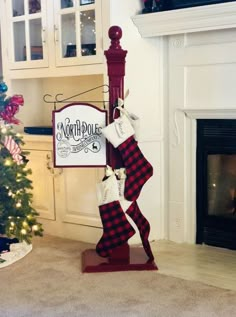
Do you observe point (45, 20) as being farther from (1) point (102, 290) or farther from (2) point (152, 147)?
(1) point (102, 290)

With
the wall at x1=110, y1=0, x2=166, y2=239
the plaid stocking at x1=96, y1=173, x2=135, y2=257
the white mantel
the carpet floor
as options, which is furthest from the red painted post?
the carpet floor

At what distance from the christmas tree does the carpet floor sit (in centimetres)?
26

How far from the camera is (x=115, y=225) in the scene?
3.04 meters

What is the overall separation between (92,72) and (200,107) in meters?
0.82

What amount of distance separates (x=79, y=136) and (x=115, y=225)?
0.62 m

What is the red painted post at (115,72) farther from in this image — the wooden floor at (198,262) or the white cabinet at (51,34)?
the wooden floor at (198,262)

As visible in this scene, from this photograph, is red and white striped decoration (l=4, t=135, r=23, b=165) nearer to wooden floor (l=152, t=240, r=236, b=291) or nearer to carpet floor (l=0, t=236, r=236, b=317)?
carpet floor (l=0, t=236, r=236, b=317)

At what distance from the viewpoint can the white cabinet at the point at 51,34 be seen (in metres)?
3.42

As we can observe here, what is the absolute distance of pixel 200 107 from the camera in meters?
3.45

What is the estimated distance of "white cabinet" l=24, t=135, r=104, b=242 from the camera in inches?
145

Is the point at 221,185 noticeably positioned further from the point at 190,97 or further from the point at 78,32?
the point at 78,32

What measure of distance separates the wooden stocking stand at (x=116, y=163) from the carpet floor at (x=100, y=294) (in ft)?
Result: 0.18

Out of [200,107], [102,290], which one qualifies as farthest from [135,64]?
[102,290]

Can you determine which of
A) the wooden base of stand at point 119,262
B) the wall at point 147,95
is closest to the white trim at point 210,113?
the wall at point 147,95
